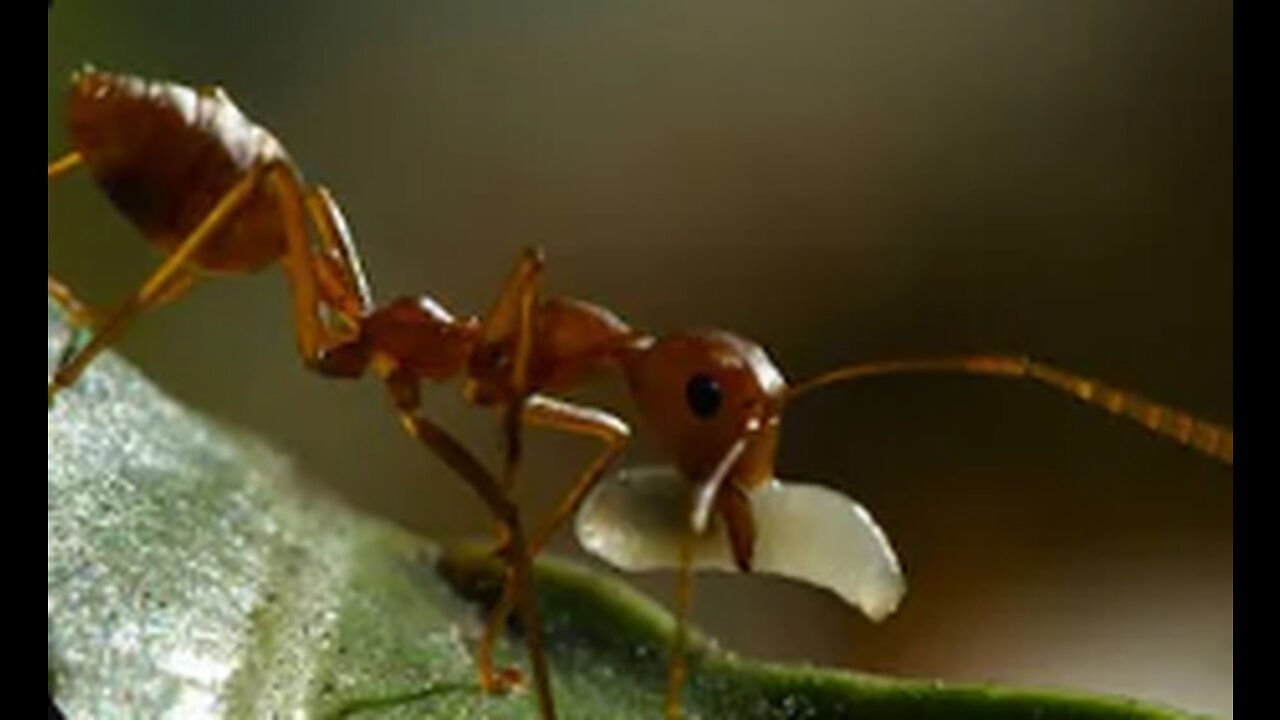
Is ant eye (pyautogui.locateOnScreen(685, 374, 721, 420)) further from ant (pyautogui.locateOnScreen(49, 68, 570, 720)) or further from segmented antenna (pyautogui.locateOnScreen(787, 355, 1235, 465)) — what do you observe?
ant (pyautogui.locateOnScreen(49, 68, 570, 720))

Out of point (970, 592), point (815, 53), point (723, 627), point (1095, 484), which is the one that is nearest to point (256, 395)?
point (723, 627)

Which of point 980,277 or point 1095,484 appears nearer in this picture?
point 1095,484

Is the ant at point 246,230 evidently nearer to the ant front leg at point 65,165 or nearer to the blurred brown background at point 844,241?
the ant front leg at point 65,165

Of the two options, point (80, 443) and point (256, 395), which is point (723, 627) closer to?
point (256, 395)

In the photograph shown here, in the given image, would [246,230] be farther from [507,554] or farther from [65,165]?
[507,554]

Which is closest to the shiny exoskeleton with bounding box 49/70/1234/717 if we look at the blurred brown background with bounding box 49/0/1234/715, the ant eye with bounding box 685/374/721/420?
the ant eye with bounding box 685/374/721/420
